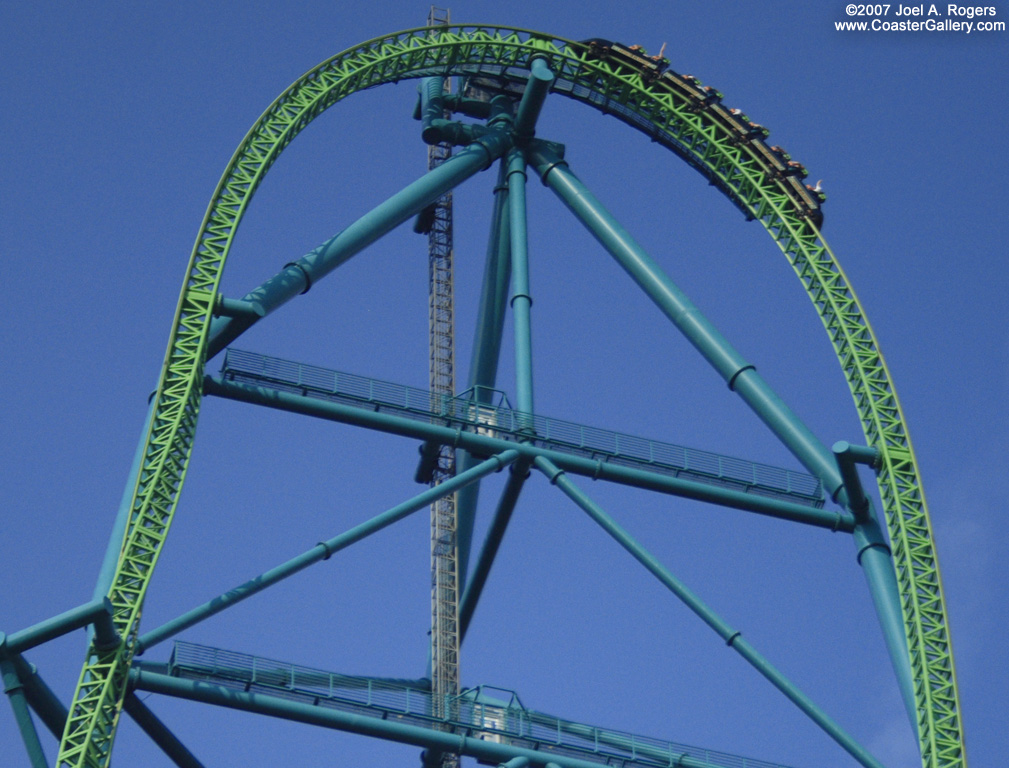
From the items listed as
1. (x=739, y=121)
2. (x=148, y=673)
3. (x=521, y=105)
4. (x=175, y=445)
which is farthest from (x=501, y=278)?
(x=148, y=673)

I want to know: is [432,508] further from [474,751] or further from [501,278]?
[474,751]

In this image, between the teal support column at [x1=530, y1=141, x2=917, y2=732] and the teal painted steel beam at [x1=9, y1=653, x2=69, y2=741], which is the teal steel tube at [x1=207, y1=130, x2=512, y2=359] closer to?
the teal support column at [x1=530, y1=141, x2=917, y2=732]

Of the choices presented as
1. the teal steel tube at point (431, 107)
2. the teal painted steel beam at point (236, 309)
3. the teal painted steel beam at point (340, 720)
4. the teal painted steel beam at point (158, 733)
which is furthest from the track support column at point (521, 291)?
the teal painted steel beam at point (158, 733)

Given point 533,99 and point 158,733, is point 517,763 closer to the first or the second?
point 158,733

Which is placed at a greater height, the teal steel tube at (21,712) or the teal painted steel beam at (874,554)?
the teal painted steel beam at (874,554)

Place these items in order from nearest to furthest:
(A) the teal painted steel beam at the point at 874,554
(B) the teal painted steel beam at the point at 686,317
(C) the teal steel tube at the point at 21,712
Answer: (C) the teal steel tube at the point at 21,712 → (A) the teal painted steel beam at the point at 874,554 → (B) the teal painted steel beam at the point at 686,317

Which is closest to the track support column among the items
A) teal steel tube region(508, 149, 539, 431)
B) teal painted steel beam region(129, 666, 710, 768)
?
teal steel tube region(508, 149, 539, 431)

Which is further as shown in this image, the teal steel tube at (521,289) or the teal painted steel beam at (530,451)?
the teal steel tube at (521,289)

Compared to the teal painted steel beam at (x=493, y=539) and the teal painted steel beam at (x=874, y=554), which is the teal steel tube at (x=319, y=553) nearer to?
the teal painted steel beam at (x=493, y=539)
